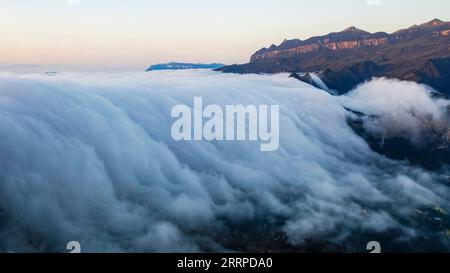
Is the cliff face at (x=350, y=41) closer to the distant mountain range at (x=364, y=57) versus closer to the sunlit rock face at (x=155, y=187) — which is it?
the distant mountain range at (x=364, y=57)

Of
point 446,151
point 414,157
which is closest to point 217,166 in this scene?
point 414,157

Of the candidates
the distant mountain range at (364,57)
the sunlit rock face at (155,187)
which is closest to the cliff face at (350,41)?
the distant mountain range at (364,57)

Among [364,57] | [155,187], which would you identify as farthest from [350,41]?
[155,187]

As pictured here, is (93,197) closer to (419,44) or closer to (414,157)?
(414,157)

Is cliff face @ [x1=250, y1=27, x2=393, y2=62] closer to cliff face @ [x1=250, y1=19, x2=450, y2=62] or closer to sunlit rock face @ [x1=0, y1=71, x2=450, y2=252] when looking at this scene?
cliff face @ [x1=250, y1=19, x2=450, y2=62]

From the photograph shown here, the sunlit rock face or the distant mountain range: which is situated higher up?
the distant mountain range

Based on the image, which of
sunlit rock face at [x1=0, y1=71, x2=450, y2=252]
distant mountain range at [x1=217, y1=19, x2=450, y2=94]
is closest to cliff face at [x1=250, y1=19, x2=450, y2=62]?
distant mountain range at [x1=217, y1=19, x2=450, y2=94]
